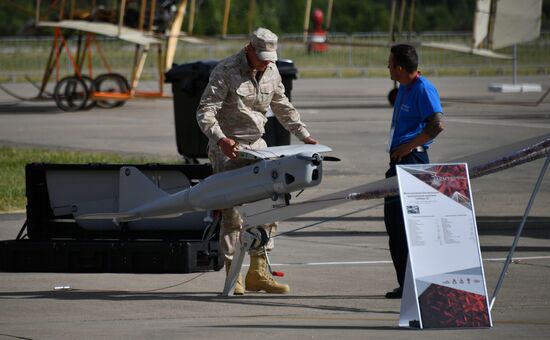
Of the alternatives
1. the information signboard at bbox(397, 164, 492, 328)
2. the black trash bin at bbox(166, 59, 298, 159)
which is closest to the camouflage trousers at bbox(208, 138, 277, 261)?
the information signboard at bbox(397, 164, 492, 328)

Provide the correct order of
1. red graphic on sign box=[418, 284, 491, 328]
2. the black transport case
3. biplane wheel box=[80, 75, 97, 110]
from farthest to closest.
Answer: biplane wheel box=[80, 75, 97, 110] < the black transport case < red graphic on sign box=[418, 284, 491, 328]

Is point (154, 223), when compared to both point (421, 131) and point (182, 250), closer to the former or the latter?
point (182, 250)

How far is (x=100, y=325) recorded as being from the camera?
25.5 feet

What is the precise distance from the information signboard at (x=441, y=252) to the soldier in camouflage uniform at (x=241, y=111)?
1558mm

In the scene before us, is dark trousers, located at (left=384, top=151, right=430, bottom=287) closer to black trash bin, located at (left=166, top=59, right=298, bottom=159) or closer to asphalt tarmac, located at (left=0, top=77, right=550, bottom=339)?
asphalt tarmac, located at (left=0, top=77, right=550, bottom=339)

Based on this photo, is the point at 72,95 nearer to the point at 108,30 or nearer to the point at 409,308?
the point at 108,30

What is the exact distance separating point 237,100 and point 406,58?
120 cm

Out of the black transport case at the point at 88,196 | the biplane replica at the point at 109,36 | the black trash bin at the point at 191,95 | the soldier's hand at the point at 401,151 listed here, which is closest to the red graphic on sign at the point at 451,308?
the soldier's hand at the point at 401,151

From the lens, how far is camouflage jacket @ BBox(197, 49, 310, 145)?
28.7 feet

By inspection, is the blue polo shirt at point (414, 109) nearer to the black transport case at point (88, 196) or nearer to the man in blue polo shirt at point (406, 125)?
the man in blue polo shirt at point (406, 125)

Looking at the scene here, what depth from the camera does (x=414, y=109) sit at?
870 cm

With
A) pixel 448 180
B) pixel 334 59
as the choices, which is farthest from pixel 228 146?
pixel 334 59

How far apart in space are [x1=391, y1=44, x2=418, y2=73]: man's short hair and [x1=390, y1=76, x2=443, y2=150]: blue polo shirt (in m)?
0.10

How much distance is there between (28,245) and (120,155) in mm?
8300
